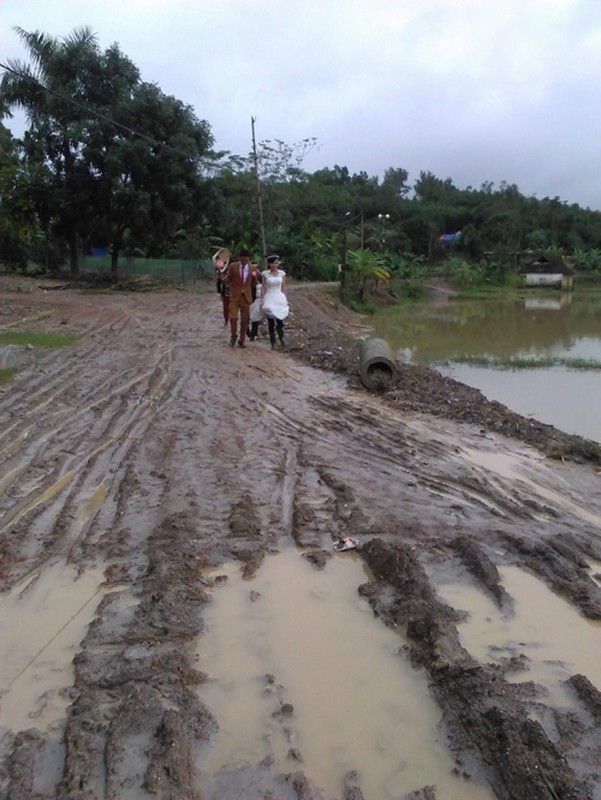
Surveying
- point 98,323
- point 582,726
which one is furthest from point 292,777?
point 98,323

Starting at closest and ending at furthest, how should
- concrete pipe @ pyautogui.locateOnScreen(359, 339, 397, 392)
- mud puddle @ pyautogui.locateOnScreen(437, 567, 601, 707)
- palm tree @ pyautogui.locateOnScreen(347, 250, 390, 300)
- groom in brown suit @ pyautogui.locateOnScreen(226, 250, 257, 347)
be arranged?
mud puddle @ pyautogui.locateOnScreen(437, 567, 601, 707), concrete pipe @ pyautogui.locateOnScreen(359, 339, 397, 392), groom in brown suit @ pyautogui.locateOnScreen(226, 250, 257, 347), palm tree @ pyautogui.locateOnScreen(347, 250, 390, 300)

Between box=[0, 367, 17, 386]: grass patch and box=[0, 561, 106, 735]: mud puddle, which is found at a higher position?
box=[0, 561, 106, 735]: mud puddle

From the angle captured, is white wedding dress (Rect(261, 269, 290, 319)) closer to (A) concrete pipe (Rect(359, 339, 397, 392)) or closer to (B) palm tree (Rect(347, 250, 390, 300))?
(A) concrete pipe (Rect(359, 339, 397, 392))

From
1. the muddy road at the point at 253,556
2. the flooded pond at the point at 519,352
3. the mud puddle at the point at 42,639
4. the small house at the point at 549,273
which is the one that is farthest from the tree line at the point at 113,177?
the small house at the point at 549,273

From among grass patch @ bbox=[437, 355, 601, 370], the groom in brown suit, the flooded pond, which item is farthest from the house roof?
the groom in brown suit

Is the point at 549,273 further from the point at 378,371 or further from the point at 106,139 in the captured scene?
the point at 378,371

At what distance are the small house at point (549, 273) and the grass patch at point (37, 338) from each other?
5590 cm

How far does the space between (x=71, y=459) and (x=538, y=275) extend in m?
63.2

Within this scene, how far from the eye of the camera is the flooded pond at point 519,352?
11266 mm

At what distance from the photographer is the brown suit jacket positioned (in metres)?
→ 11.9

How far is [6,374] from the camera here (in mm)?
10000

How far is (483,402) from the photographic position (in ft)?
32.0

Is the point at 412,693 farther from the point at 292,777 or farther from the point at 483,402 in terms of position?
the point at 483,402

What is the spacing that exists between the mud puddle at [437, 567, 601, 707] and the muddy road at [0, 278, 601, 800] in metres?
0.03
